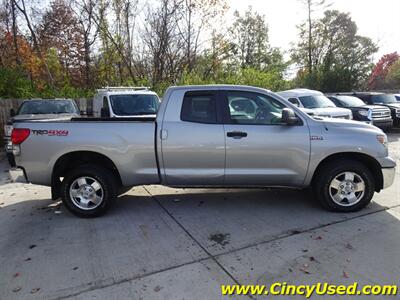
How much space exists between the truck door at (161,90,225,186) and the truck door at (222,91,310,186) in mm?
151

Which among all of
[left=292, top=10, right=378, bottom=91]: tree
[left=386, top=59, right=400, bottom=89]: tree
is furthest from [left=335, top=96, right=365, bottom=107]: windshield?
[left=386, top=59, right=400, bottom=89]: tree

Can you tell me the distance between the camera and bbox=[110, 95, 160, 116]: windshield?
353 inches

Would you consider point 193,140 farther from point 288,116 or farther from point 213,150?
point 288,116

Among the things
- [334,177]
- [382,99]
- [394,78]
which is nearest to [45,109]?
[334,177]

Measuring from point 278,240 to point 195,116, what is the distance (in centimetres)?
200

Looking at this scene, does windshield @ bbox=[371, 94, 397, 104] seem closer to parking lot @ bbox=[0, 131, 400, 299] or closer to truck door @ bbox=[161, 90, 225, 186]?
parking lot @ bbox=[0, 131, 400, 299]

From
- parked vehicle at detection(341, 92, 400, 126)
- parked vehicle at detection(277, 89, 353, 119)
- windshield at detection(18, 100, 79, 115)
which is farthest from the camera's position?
parked vehicle at detection(341, 92, 400, 126)

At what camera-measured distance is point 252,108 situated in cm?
442

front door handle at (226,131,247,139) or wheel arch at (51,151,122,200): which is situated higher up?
front door handle at (226,131,247,139)

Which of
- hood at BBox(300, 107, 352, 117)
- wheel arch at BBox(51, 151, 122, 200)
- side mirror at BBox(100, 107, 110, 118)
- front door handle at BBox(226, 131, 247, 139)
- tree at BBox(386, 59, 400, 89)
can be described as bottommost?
wheel arch at BBox(51, 151, 122, 200)

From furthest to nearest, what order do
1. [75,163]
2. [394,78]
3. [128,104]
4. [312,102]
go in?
[394,78], [312,102], [128,104], [75,163]

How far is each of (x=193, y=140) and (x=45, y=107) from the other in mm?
7293

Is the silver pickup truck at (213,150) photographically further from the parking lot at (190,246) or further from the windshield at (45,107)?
the windshield at (45,107)

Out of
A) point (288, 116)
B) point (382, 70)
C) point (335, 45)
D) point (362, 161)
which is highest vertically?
point (335, 45)
